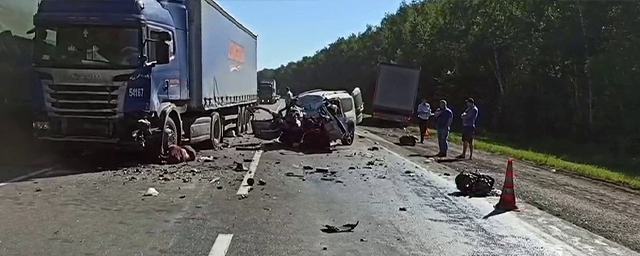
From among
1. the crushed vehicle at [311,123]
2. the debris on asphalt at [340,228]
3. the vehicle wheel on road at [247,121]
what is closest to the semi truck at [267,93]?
A: the vehicle wheel on road at [247,121]

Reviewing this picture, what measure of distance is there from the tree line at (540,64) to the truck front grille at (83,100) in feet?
78.4

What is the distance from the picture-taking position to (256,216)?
395 inches

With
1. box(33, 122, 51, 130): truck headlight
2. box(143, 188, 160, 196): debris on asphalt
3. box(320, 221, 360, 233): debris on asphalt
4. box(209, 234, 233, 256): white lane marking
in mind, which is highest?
box(33, 122, 51, 130): truck headlight

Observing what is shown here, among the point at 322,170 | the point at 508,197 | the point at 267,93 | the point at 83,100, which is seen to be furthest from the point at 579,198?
the point at 267,93

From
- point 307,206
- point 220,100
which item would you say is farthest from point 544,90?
point 307,206

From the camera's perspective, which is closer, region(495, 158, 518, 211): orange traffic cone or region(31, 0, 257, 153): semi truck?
region(495, 158, 518, 211): orange traffic cone

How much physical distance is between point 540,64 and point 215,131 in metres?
26.8

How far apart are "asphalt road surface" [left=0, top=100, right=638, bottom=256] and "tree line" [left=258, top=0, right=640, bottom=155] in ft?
74.0

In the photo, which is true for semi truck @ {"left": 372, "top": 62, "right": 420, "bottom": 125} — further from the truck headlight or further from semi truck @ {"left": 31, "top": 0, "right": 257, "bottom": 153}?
the truck headlight

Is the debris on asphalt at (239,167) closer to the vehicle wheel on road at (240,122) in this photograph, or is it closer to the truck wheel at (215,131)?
the truck wheel at (215,131)

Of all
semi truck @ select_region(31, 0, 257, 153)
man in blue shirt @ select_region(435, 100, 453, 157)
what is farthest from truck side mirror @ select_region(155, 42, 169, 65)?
man in blue shirt @ select_region(435, 100, 453, 157)

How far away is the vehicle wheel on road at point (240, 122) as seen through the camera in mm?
26945

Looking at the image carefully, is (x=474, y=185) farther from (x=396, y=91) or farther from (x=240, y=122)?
(x=396, y=91)

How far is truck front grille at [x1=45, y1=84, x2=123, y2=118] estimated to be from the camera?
607 inches
